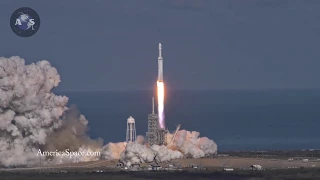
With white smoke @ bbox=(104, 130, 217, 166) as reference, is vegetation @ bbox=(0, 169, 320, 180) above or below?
below

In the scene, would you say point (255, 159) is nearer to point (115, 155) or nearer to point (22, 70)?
point (115, 155)

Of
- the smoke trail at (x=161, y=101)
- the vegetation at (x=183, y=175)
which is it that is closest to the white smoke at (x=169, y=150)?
the smoke trail at (x=161, y=101)

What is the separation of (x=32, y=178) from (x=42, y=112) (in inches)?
A: 510

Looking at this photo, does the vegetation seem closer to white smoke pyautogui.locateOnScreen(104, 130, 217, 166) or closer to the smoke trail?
white smoke pyautogui.locateOnScreen(104, 130, 217, 166)

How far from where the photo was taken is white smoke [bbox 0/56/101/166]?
115 metres

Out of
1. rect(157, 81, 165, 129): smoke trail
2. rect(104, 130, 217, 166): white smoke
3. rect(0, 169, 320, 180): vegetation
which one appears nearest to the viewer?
rect(0, 169, 320, 180): vegetation

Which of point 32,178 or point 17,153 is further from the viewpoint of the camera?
point 17,153

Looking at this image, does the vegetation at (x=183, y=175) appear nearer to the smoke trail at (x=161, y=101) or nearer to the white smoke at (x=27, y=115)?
the white smoke at (x=27, y=115)

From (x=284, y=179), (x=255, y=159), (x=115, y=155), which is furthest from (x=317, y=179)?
(x=115, y=155)

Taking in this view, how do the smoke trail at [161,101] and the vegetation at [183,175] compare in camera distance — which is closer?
the vegetation at [183,175]

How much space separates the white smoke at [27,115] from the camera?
11481 cm

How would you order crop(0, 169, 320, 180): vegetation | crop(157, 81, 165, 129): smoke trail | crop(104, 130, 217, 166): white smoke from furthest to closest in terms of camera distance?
crop(157, 81, 165, 129): smoke trail → crop(104, 130, 217, 166): white smoke → crop(0, 169, 320, 180): vegetation

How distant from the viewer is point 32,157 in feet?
380

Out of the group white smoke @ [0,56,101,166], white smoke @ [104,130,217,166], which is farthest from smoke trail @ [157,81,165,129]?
white smoke @ [0,56,101,166]
